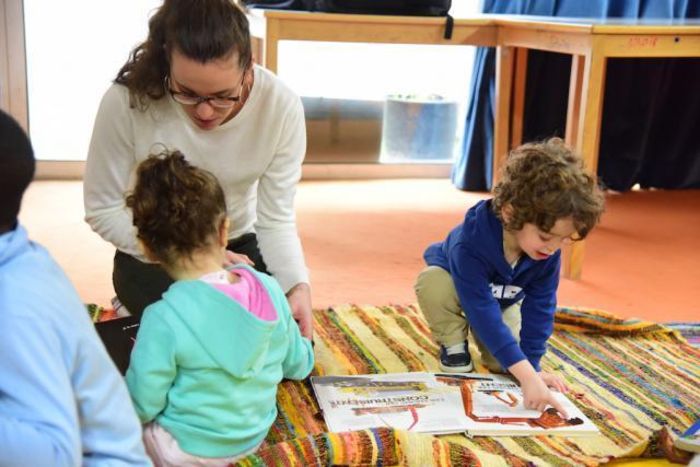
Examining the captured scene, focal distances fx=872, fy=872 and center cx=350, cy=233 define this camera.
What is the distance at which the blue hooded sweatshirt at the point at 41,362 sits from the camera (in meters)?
0.76

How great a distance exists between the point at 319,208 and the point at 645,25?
1208 mm

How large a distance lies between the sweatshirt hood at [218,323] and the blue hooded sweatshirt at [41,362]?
0.26m

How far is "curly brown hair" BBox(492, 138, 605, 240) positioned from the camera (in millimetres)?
1438

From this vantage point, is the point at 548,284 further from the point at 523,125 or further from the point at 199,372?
the point at 523,125

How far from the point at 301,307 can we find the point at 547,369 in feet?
1.76

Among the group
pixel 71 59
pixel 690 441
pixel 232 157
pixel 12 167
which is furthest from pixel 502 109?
pixel 12 167

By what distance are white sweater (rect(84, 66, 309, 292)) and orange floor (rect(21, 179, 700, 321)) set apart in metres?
0.49

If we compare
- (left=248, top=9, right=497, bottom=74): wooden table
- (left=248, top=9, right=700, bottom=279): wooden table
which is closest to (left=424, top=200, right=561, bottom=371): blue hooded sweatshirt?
(left=248, top=9, right=700, bottom=279): wooden table

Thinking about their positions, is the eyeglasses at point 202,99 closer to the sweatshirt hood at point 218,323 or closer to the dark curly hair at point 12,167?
the sweatshirt hood at point 218,323

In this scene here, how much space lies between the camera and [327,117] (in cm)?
339

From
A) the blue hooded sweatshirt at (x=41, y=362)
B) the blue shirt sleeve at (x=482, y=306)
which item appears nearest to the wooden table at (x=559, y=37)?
the blue shirt sleeve at (x=482, y=306)

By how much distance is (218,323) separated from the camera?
3.59 ft

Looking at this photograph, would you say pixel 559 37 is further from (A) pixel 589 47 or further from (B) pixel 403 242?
(B) pixel 403 242

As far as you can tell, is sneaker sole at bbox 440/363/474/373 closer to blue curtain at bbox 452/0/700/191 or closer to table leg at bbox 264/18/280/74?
table leg at bbox 264/18/280/74
